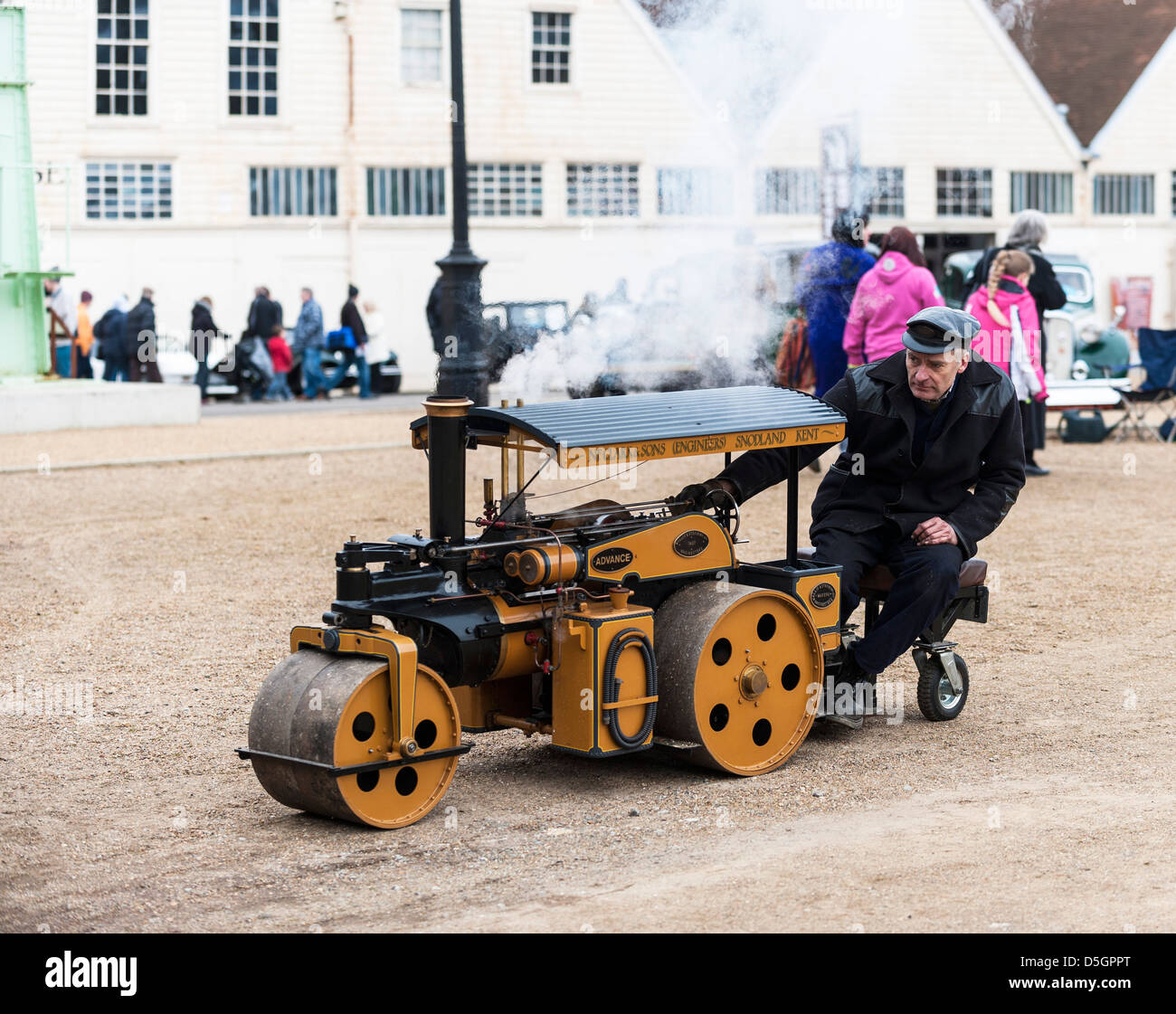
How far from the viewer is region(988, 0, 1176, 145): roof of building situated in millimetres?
41500

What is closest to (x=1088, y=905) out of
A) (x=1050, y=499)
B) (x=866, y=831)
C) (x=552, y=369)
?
(x=866, y=831)

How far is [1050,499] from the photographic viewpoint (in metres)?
13.3

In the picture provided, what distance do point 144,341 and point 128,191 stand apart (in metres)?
6.74

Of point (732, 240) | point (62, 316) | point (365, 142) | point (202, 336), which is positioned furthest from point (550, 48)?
point (732, 240)

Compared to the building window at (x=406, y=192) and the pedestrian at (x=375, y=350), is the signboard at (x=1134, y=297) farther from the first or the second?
the pedestrian at (x=375, y=350)

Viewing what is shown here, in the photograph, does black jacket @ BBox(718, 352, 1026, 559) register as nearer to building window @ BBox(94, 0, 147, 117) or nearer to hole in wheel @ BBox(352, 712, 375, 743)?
hole in wheel @ BBox(352, 712, 375, 743)

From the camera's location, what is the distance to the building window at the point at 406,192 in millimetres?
33812

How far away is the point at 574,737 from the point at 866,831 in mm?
990

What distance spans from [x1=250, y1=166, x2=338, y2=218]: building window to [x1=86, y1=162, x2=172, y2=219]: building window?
162 centimetres

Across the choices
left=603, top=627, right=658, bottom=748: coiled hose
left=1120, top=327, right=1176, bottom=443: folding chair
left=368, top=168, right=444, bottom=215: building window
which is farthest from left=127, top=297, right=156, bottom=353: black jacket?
left=603, top=627, right=658, bottom=748: coiled hose

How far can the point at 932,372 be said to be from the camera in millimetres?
6648

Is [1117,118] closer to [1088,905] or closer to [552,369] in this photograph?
[552,369]

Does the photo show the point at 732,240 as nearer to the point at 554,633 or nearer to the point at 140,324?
the point at 554,633

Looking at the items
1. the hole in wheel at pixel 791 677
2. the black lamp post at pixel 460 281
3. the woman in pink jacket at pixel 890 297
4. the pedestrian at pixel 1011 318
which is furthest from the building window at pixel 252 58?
the hole in wheel at pixel 791 677
